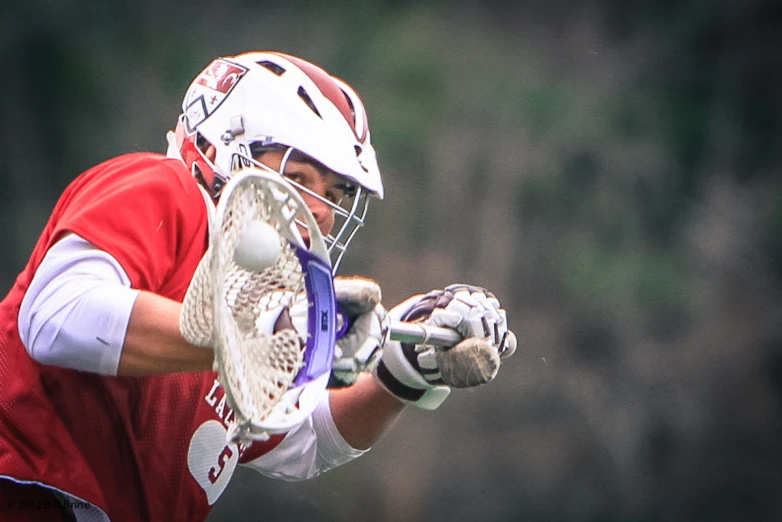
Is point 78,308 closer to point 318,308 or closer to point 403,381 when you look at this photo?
point 318,308

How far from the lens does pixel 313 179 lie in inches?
67.4

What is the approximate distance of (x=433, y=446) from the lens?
3070mm

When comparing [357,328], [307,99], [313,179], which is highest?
[307,99]

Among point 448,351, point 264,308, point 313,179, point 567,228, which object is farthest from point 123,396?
point 567,228

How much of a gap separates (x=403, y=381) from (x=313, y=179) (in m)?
0.47

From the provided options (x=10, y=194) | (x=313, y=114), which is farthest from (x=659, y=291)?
(x=10, y=194)

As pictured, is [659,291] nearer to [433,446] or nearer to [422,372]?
[433,446]

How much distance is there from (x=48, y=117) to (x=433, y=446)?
1.46 m

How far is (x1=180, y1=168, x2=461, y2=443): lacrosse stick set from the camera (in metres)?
1.19

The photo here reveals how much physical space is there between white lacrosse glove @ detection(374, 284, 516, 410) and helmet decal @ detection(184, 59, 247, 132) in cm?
47

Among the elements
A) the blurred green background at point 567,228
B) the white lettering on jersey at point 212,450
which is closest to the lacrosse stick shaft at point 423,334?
the white lettering on jersey at point 212,450

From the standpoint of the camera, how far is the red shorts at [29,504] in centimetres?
150

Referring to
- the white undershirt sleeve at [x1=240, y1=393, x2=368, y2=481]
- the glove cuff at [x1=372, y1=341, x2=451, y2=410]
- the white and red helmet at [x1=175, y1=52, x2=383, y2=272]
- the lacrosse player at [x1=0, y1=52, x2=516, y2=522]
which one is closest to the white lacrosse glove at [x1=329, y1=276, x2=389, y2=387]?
the lacrosse player at [x1=0, y1=52, x2=516, y2=522]

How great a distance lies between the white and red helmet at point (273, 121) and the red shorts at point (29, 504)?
0.54 metres
